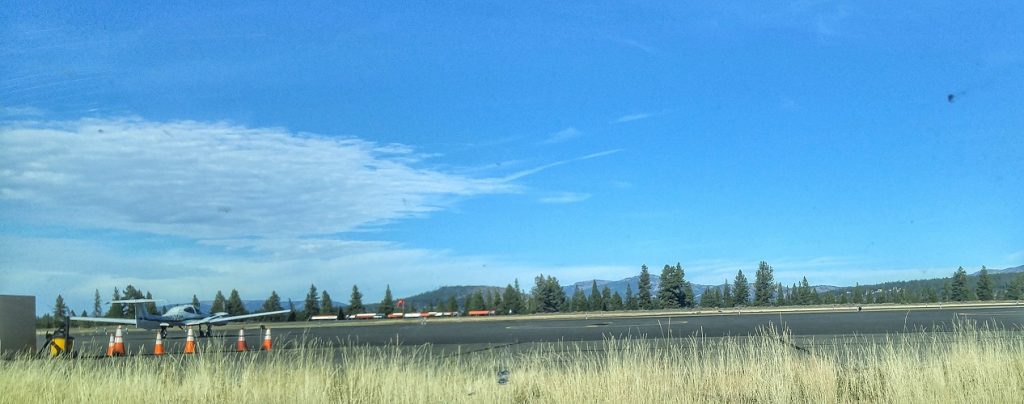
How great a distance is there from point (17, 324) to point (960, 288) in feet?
284

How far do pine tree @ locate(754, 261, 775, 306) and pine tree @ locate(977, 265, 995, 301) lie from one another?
18.7 m

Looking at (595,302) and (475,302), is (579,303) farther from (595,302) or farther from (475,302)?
(475,302)

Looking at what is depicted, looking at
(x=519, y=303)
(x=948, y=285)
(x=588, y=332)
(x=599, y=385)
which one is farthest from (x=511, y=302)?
(x=599, y=385)

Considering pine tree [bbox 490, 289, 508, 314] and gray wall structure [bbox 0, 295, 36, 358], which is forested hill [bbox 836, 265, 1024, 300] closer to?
pine tree [bbox 490, 289, 508, 314]

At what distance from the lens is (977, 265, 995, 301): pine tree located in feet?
241

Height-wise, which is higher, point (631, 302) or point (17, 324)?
point (17, 324)

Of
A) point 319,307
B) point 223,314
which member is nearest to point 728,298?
point 319,307

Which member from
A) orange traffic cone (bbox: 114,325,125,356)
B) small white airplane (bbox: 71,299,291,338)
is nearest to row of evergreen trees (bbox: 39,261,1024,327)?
small white airplane (bbox: 71,299,291,338)

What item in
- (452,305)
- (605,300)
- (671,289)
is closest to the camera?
(671,289)

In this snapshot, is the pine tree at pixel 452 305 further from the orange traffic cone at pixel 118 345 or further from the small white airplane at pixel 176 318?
the orange traffic cone at pixel 118 345

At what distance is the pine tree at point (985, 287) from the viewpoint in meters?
73.4

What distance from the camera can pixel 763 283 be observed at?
3556 inches

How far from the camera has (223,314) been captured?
43188mm

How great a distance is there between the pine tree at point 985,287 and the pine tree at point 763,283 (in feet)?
61.2
